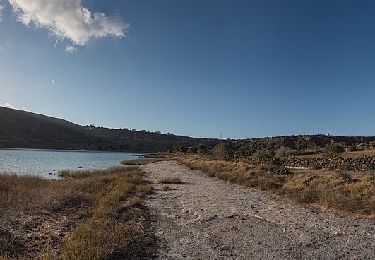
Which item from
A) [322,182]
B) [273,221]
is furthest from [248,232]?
[322,182]

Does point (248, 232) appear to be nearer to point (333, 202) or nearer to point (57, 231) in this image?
point (57, 231)

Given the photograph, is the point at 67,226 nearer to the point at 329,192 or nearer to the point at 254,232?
the point at 254,232

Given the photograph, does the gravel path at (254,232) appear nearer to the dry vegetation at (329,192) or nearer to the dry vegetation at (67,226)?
the dry vegetation at (67,226)

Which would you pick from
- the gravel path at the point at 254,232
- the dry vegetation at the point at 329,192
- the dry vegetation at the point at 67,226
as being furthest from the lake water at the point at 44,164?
the gravel path at the point at 254,232

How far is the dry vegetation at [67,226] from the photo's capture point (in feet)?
33.0

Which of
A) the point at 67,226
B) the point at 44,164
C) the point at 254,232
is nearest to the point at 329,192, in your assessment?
the point at 254,232

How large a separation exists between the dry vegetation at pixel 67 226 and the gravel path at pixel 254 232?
105 centimetres

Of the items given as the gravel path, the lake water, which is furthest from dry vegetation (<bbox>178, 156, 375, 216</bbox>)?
the lake water

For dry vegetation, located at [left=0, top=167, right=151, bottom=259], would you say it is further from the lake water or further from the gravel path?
the lake water

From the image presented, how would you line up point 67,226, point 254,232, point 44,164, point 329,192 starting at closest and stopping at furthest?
point 254,232 → point 67,226 → point 329,192 → point 44,164

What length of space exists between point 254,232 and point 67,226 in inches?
227

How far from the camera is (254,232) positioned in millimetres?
13656

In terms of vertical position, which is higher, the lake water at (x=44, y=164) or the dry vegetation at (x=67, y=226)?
the lake water at (x=44, y=164)

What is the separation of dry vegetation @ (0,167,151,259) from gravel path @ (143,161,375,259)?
105 cm
